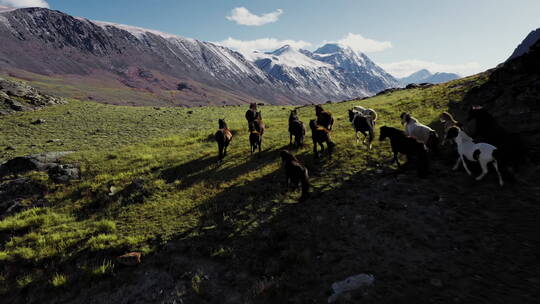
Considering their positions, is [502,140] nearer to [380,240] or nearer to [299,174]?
[380,240]

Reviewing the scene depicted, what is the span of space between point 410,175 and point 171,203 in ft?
32.8

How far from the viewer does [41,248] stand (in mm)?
9547

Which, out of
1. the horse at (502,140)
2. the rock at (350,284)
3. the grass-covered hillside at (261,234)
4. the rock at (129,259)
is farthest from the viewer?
the horse at (502,140)

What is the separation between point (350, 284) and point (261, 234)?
342 centimetres

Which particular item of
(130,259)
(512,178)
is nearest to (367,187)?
(512,178)

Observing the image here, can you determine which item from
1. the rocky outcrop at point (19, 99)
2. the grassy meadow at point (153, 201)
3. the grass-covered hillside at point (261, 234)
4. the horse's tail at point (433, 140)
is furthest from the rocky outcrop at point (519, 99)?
the rocky outcrop at point (19, 99)

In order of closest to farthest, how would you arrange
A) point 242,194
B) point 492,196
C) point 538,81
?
point 492,196
point 242,194
point 538,81

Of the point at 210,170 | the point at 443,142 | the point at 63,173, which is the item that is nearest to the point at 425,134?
the point at 443,142

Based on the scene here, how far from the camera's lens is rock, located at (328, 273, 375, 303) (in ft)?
19.5

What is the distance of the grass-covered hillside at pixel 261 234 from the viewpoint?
655 centimetres

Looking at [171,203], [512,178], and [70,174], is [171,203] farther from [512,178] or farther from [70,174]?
[512,178]

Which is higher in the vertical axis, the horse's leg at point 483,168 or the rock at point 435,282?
the horse's leg at point 483,168

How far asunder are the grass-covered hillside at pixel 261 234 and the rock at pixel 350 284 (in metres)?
0.19

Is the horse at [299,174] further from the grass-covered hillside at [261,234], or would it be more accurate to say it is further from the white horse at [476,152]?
the white horse at [476,152]
